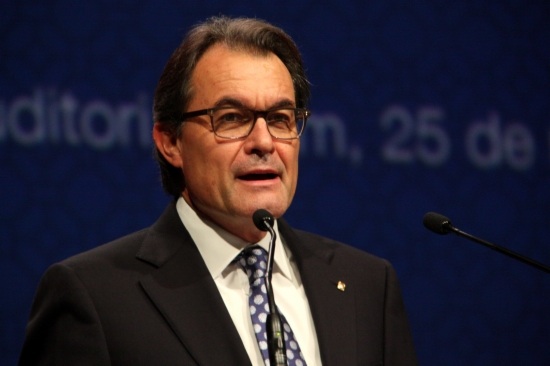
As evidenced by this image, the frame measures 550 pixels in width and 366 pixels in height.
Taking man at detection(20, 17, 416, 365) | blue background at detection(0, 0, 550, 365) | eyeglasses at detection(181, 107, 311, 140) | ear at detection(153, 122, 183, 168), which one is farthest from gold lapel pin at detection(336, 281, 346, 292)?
blue background at detection(0, 0, 550, 365)

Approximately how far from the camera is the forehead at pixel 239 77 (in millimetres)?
2111

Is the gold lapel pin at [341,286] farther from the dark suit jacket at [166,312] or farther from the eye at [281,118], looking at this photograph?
the eye at [281,118]

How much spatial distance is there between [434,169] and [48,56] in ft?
4.47

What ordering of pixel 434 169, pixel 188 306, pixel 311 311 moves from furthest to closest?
pixel 434 169
pixel 311 311
pixel 188 306

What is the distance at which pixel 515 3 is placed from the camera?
11.4 ft

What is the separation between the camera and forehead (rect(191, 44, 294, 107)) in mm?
2111

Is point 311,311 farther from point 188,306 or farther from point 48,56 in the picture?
point 48,56

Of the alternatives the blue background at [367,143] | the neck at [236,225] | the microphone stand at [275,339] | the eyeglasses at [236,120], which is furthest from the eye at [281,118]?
the blue background at [367,143]

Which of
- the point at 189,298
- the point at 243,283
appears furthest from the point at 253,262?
the point at 189,298

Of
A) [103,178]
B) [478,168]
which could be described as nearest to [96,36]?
[103,178]

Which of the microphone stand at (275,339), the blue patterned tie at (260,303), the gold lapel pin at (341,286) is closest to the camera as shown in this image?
the microphone stand at (275,339)

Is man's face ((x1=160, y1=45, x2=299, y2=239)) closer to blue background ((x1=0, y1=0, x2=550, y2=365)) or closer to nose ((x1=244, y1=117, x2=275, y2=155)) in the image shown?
nose ((x1=244, y1=117, x2=275, y2=155))

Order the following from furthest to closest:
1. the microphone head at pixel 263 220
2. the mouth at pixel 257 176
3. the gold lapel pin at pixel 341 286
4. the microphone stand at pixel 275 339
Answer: the gold lapel pin at pixel 341 286 → the mouth at pixel 257 176 → the microphone head at pixel 263 220 → the microphone stand at pixel 275 339

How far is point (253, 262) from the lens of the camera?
210 centimetres
